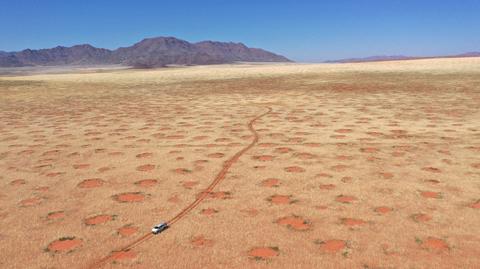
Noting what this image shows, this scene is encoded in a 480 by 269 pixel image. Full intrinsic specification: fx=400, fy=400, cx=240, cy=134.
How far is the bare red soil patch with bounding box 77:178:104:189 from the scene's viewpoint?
17.6ft

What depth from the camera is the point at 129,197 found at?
4934 millimetres

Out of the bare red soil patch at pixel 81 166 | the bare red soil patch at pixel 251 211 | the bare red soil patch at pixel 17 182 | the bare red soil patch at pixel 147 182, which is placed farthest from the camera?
the bare red soil patch at pixel 81 166

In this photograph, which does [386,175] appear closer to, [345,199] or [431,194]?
[431,194]

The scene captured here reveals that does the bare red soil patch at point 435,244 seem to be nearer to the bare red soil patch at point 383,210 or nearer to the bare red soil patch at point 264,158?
the bare red soil patch at point 383,210

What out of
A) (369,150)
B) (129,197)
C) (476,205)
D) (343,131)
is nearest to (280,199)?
(129,197)

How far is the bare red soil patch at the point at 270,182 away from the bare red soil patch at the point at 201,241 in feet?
5.19

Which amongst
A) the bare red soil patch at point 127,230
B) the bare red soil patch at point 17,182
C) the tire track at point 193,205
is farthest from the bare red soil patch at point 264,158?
the bare red soil patch at point 17,182

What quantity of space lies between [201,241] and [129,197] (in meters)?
1.57

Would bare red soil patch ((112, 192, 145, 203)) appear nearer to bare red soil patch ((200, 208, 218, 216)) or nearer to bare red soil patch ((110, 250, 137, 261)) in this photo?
bare red soil patch ((200, 208, 218, 216))

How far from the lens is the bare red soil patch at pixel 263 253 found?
345 cm

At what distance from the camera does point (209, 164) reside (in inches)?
242

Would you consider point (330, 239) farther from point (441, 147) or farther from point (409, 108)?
point (409, 108)

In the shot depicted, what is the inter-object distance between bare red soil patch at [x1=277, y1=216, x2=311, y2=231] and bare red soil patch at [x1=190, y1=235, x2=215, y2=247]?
79 cm

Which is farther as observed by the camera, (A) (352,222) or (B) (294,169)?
(B) (294,169)
